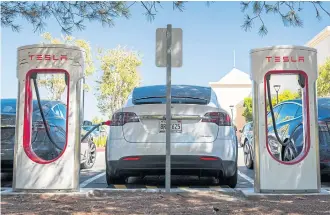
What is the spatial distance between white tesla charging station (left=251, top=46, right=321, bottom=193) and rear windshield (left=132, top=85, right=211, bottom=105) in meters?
0.83

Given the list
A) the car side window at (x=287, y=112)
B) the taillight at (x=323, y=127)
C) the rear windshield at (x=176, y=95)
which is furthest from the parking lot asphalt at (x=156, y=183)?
the rear windshield at (x=176, y=95)

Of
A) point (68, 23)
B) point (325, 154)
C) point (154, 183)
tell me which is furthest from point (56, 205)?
point (325, 154)

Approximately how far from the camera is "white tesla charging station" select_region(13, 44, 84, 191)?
584cm

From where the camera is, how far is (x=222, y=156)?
596 centimetres

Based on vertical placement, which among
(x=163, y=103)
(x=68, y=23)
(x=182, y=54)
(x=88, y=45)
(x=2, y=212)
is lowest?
(x=2, y=212)

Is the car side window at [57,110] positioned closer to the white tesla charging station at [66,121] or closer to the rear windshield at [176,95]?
the white tesla charging station at [66,121]

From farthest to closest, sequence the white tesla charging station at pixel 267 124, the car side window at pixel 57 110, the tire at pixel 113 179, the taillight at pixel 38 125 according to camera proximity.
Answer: the car side window at pixel 57 110 → the taillight at pixel 38 125 → the tire at pixel 113 179 → the white tesla charging station at pixel 267 124

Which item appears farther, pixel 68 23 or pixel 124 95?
pixel 124 95

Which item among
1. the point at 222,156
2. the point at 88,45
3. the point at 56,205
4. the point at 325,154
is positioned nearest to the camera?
the point at 56,205

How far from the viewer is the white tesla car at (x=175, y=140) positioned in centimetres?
594

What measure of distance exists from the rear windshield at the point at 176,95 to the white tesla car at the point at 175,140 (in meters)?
0.10

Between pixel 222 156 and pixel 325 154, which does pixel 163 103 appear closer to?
pixel 222 156

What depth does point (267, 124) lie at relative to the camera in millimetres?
5848

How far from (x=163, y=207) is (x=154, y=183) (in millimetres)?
2416
